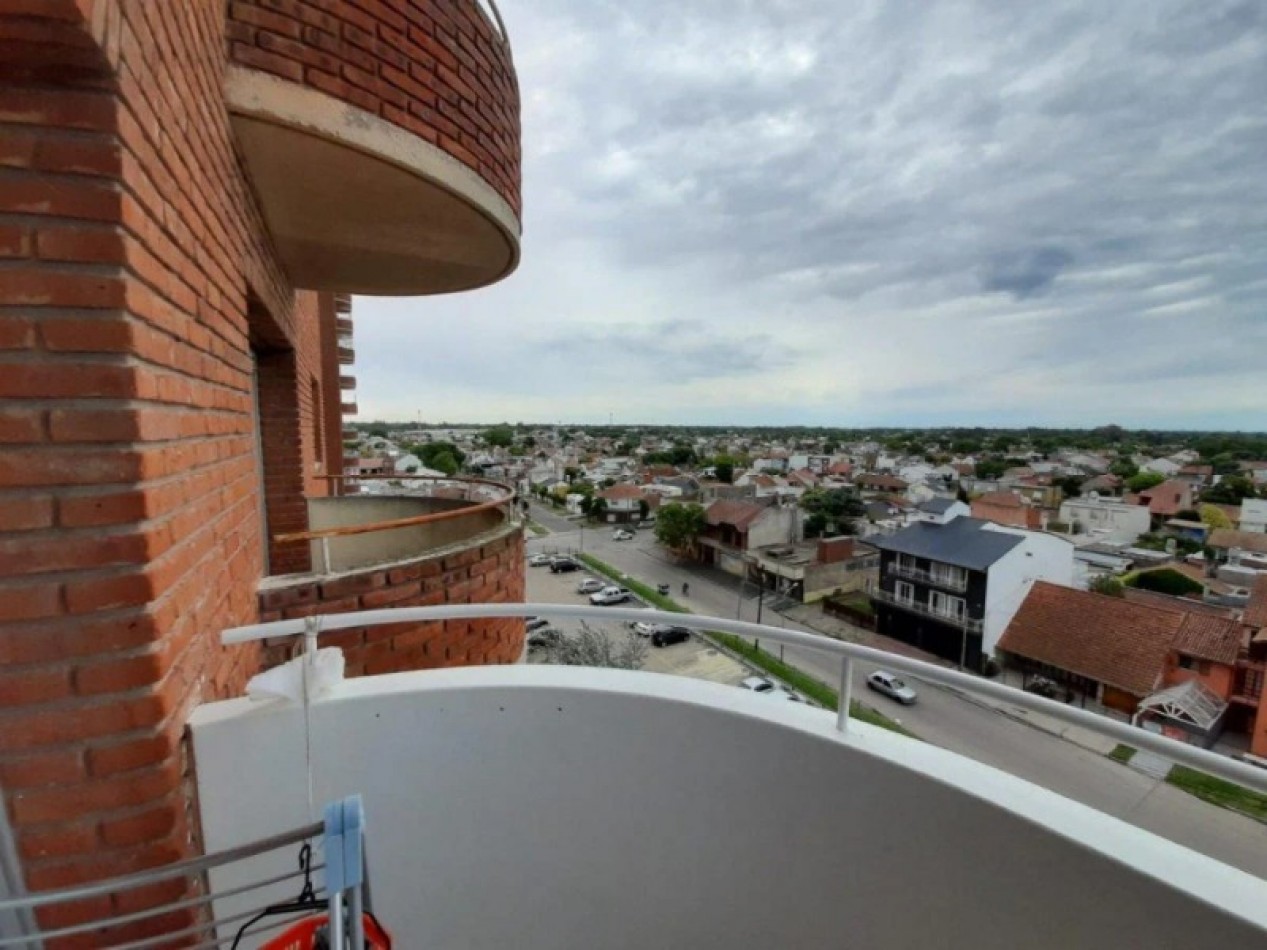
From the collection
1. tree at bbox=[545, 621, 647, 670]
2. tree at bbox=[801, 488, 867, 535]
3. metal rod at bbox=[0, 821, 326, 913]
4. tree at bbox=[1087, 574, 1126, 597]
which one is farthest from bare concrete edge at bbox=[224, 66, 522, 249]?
tree at bbox=[801, 488, 867, 535]

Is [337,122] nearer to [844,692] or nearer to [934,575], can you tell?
[844,692]

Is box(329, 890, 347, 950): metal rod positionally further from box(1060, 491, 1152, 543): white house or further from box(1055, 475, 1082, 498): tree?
box(1055, 475, 1082, 498): tree

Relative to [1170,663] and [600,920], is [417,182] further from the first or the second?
[1170,663]

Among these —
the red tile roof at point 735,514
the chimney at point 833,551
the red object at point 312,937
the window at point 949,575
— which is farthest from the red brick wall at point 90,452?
the red tile roof at point 735,514

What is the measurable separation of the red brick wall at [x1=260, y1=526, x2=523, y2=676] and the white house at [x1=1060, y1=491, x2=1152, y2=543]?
39.8 m

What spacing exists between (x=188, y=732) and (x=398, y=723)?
0.48 meters

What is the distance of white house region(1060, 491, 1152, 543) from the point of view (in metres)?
33.1

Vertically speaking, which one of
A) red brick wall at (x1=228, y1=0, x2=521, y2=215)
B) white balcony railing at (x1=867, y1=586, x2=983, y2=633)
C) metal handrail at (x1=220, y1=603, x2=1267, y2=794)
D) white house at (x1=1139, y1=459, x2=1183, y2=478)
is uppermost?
red brick wall at (x1=228, y1=0, x2=521, y2=215)

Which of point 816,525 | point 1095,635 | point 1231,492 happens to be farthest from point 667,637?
point 1231,492

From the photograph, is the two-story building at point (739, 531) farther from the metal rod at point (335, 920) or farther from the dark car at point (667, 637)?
the metal rod at point (335, 920)

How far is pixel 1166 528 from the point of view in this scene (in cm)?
3278

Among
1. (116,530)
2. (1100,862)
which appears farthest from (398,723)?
(1100,862)

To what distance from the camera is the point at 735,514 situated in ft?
89.0

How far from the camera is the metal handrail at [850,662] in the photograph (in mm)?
1035
